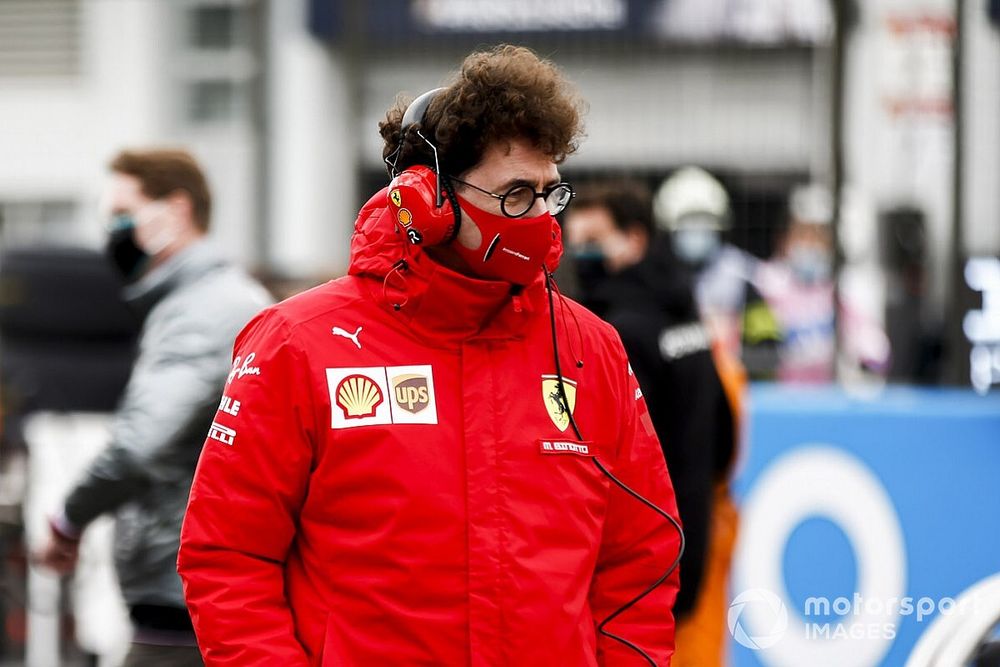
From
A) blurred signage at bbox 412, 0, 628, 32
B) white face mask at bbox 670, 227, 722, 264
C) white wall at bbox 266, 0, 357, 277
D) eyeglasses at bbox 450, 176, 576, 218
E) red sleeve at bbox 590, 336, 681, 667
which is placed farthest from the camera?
blurred signage at bbox 412, 0, 628, 32

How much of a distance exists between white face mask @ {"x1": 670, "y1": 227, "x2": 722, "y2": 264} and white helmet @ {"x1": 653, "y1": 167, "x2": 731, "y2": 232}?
5cm

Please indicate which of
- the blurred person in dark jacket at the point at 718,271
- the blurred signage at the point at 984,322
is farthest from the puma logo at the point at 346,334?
the blurred person in dark jacket at the point at 718,271

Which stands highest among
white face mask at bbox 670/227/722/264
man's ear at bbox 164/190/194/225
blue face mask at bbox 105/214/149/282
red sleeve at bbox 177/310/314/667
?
man's ear at bbox 164/190/194/225

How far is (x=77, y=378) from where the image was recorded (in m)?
8.05

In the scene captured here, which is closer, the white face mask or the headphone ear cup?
the headphone ear cup

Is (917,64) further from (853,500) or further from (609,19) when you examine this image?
(609,19)

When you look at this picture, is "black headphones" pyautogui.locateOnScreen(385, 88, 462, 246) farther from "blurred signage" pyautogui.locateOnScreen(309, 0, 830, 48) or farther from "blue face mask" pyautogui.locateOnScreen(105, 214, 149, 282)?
"blurred signage" pyautogui.locateOnScreen(309, 0, 830, 48)

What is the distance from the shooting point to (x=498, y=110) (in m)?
2.69

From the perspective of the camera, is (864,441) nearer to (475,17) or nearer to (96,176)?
(475,17)

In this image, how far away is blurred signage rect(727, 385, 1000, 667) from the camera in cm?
540

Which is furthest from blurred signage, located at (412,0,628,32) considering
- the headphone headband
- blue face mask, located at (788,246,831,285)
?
the headphone headband

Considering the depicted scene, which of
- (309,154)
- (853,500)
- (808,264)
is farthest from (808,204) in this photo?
(853,500)

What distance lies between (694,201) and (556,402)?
8.68 meters

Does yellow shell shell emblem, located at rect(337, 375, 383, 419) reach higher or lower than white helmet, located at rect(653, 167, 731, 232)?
higher
